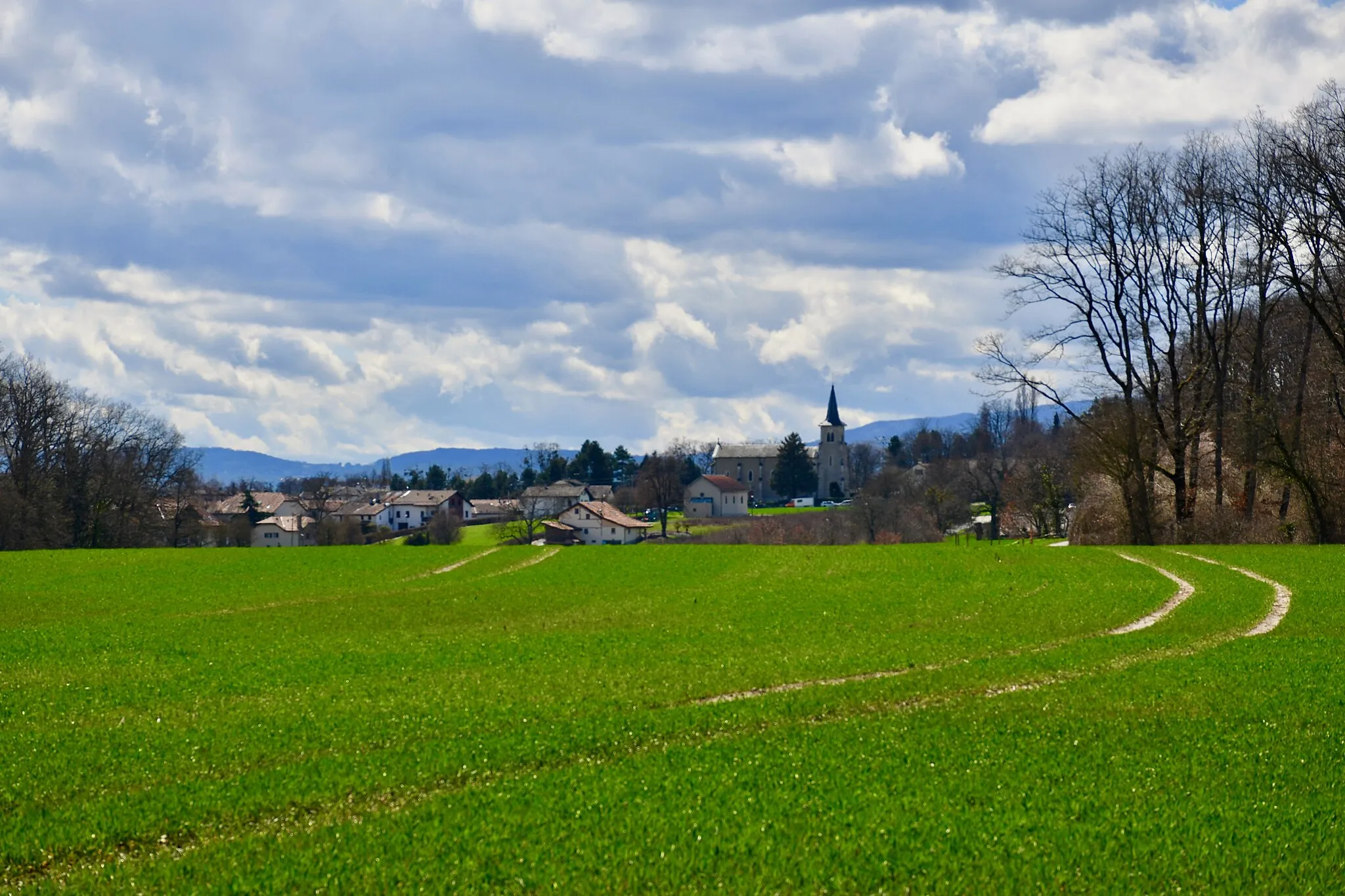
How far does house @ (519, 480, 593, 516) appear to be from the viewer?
137250mm

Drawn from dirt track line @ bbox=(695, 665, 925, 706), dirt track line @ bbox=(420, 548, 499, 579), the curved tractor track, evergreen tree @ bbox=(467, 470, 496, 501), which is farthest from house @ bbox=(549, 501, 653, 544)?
dirt track line @ bbox=(695, 665, 925, 706)

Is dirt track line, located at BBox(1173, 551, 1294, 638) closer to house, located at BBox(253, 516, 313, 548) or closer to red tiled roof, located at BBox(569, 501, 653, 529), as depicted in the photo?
red tiled roof, located at BBox(569, 501, 653, 529)

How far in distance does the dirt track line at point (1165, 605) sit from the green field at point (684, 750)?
1.44 ft

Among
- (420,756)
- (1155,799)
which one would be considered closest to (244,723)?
(420,756)

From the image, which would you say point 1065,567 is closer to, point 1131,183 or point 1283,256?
point 1283,256

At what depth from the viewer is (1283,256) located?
1912 inches

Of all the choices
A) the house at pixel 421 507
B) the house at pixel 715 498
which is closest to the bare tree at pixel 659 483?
the house at pixel 715 498

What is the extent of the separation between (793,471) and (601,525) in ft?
178

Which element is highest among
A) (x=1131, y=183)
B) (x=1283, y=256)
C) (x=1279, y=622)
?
(x=1131, y=183)

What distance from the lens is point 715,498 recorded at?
172875 mm

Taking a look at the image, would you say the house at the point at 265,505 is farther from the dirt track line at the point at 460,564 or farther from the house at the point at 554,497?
the dirt track line at the point at 460,564

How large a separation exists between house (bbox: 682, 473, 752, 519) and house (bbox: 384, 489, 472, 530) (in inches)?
1383

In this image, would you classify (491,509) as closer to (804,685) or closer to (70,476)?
(70,476)

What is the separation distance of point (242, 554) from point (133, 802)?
37087 mm
